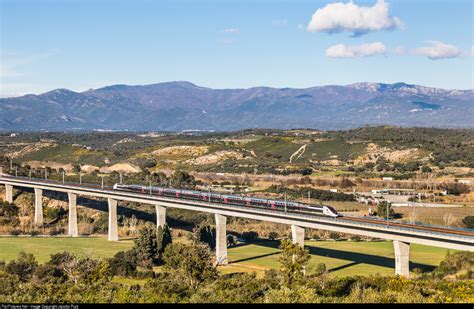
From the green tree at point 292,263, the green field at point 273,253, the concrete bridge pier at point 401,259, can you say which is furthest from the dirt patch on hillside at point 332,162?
the green tree at point 292,263

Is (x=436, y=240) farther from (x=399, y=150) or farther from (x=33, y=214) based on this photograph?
(x=399, y=150)

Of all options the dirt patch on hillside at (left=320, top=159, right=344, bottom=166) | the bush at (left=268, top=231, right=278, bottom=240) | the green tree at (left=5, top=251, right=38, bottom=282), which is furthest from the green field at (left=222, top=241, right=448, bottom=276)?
the dirt patch on hillside at (left=320, top=159, right=344, bottom=166)

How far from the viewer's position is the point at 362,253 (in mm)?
82250

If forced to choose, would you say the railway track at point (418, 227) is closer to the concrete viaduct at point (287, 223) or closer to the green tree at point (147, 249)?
the concrete viaduct at point (287, 223)

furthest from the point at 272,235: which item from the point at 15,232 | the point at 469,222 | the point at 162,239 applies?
the point at 15,232

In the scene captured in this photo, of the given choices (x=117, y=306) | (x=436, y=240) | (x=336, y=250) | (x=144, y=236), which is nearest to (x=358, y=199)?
(x=336, y=250)

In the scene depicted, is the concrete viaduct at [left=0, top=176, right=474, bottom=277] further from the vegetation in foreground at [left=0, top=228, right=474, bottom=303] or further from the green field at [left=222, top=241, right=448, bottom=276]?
the green field at [left=222, top=241, right=448, bottom=276]

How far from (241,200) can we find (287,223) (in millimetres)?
13579

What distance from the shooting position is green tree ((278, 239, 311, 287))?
5723 cm

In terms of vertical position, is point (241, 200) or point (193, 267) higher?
point (241, 200)

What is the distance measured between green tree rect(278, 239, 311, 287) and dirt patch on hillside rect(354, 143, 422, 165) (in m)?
121

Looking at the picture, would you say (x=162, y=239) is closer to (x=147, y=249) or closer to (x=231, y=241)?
(x=147, y=249)

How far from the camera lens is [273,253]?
274 feet

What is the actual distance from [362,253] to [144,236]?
2715 cm
